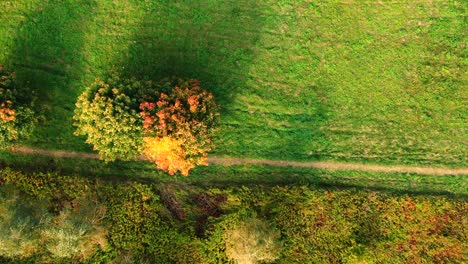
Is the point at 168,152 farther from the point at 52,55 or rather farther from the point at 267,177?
the point at 52,55

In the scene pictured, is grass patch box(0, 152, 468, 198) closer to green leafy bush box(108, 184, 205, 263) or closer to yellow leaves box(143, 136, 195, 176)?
green leafy bush box(108, 184, 205, 263)

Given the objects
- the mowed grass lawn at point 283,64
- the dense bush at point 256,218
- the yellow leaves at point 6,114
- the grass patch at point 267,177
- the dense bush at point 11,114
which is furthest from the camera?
the grass patch at point 267,177

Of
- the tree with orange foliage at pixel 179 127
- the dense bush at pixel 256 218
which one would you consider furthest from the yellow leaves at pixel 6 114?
the tree with orange foliage at pixel 179 127

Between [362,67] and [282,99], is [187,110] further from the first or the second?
[362,67]

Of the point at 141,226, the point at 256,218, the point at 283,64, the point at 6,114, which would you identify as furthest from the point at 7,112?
the point at 283,64

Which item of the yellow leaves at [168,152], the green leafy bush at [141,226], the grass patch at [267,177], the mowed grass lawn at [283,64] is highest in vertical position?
the mowed grass lawn at [283,64]

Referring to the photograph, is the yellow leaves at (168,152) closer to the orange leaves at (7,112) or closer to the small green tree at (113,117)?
the small green tree at (113,117)

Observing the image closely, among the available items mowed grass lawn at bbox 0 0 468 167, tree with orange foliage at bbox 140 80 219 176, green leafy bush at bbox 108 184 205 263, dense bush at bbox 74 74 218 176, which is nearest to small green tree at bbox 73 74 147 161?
dense bush at bbox 74 74 218 176
